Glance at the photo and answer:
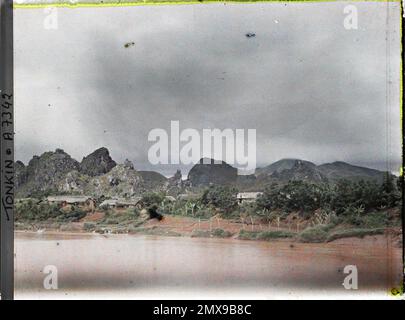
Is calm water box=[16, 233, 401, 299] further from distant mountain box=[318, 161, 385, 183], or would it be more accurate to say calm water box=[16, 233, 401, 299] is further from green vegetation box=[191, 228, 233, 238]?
distant mountain box=[318, 161, 385, 183]

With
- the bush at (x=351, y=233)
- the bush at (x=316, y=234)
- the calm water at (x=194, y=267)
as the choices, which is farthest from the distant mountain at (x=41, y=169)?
the bush at (x=351, y=233)

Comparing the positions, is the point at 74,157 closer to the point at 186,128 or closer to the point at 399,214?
the point at 186,128

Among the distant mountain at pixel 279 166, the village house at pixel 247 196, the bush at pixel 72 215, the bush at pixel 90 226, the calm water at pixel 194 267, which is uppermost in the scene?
the distant mountain at pixel 279 166

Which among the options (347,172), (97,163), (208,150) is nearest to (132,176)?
(97,163)

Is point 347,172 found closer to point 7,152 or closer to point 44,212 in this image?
point 44,212

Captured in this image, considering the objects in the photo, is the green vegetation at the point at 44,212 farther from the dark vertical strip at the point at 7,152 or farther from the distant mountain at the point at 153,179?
the distant mountain at the point at 153,179

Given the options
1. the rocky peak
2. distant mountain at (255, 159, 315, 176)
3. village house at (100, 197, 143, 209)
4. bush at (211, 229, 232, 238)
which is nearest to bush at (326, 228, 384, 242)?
distant mountain at (255, 159, 315, 176)
